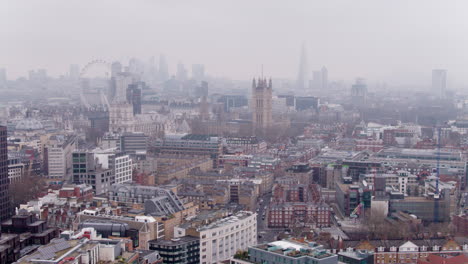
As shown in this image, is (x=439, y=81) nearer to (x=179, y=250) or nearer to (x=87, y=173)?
(x=87, y=173)

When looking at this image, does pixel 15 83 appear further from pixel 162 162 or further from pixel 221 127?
pixel 162 162

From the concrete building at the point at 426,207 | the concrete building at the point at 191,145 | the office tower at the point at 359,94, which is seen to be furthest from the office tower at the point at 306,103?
the concrete building at the point at 426,207

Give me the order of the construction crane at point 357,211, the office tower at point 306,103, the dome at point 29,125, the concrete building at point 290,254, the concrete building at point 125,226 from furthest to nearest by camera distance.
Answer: the office tower at point 306,103, the dome at point 29,125, the construction crane at point 357,211, the concrete building at point 125,226, the concrete building at point 290,254

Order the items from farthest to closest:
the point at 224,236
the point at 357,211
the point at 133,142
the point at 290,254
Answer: the point at 133,142
the point at 357,211
the point at 224,236
the point at 290,254

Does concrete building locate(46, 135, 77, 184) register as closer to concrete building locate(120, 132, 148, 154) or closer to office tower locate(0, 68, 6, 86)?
concrete building locate(120, 132, 148, 154)

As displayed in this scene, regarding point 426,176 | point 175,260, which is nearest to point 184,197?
point 175,260

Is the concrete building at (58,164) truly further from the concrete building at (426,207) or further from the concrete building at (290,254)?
the concrete building at (290,254)

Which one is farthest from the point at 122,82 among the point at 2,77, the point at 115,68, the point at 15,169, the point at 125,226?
the point at 125,226
